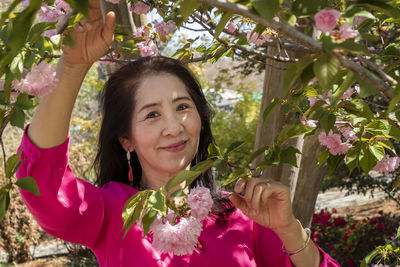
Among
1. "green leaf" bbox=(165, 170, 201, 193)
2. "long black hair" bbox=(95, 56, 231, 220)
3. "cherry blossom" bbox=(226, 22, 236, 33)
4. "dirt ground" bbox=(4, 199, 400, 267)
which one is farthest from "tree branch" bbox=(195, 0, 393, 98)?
"dirt ground" bbox=(4, 199, 400, 267)

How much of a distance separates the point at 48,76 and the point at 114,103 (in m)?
0.95

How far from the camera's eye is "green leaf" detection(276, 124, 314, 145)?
1629mm

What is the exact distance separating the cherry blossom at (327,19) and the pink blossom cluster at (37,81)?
70 centimetres

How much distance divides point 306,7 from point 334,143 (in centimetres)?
89

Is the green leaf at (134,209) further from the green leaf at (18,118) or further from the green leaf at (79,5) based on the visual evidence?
the green leaf at (79,5)

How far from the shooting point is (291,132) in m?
1.64

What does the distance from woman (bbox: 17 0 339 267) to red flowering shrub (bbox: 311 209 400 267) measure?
384 cm

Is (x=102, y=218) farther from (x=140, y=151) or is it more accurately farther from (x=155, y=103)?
(x=155, y=103)

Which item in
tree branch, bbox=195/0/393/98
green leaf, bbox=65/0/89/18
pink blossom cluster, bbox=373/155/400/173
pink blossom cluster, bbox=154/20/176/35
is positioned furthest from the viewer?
pink blossom cluster, bbox=154/20/176/35

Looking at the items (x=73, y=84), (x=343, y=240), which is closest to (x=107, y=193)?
(x=73, y=84)

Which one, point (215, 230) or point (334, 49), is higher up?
point (334, 49)

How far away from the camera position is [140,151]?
2154mm

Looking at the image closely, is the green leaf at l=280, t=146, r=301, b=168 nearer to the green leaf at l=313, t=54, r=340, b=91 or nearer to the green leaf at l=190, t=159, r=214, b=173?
the green leaf at l=190, t=159, r=214, b=173

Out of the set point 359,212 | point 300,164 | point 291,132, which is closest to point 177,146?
point 291,132
